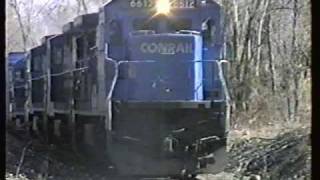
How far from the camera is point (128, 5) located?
7.48 metres

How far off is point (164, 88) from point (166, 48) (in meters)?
0.48

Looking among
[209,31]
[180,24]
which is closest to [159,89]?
[180,24]

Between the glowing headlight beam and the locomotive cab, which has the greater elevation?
the glowing headlight beam

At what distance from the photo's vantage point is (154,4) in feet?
24.3

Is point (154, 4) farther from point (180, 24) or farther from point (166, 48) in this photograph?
point (166, 48)

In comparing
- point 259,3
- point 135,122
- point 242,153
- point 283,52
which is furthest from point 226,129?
point 259,3

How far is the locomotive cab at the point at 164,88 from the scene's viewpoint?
7.27 metres

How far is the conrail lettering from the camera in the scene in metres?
7.29

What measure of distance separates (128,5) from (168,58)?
838 mm

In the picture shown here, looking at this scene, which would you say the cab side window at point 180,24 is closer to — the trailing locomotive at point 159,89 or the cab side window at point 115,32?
the trailing locomotive at point 159,89

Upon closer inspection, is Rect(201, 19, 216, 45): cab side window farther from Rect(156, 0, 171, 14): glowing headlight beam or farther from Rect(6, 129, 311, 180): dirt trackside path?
Rect(6, 129, 311, 180): dirt trackside path

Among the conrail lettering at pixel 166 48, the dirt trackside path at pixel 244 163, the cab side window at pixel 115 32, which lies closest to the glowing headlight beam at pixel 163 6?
the conrail lettering at pixel 166 48

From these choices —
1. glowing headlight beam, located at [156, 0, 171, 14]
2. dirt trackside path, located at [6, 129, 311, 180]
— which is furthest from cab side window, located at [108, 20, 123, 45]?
dirt trackside path, located at [6, 129, 311, 180]
